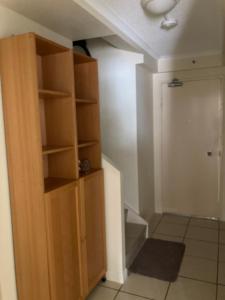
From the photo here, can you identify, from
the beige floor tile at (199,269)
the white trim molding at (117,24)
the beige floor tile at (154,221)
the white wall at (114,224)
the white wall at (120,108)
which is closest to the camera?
the white trim molding at (117,24)

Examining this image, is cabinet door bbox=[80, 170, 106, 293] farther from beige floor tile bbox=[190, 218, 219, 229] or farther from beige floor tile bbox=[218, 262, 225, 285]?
beige floor tile bbox=[190, 218, 219, 229]

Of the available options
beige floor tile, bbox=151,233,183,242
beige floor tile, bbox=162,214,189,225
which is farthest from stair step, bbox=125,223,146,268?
beige floor tile, bbox=162,214,189,225

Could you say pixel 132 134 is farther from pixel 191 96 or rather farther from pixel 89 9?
pixel 89 9

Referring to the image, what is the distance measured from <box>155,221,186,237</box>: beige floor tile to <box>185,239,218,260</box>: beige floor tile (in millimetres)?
222

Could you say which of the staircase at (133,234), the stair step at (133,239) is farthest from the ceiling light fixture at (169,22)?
the stair step at (133,239)

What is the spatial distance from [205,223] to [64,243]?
2497 millimetres

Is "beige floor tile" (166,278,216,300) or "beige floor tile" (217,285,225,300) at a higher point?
"beige floor tile" (166,278,216,300)

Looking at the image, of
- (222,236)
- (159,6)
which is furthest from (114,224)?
(159,6)

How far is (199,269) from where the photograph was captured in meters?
2.52

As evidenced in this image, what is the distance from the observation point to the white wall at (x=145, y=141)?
3.17 meters

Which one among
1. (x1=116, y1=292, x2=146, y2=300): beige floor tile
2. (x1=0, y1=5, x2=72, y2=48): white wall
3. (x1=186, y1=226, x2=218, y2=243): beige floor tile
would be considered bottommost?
(x1=116, y1=292, x2=146, y2=300): beige floor tile

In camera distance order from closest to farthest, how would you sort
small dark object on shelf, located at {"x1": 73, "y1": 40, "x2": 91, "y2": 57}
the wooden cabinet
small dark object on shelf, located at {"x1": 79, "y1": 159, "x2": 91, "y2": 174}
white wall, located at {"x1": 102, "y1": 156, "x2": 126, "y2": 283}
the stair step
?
the wooden cabinet, small dark object on shelf, located at {"x1": 79, "y1": 159, "x2": 91, "y2": 174}, white wall, located at {"x1": 102, "y1": 156, "x2": 126, "y2": 283}, the stair step, small dark object on shelf, located at {"x1": 73, "y1": 40, "x2": 91, "y2": 57}

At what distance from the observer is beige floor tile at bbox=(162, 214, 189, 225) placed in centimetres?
365

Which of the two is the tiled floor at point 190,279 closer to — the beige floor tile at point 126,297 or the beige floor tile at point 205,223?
the beige floor tile at point 126,297
